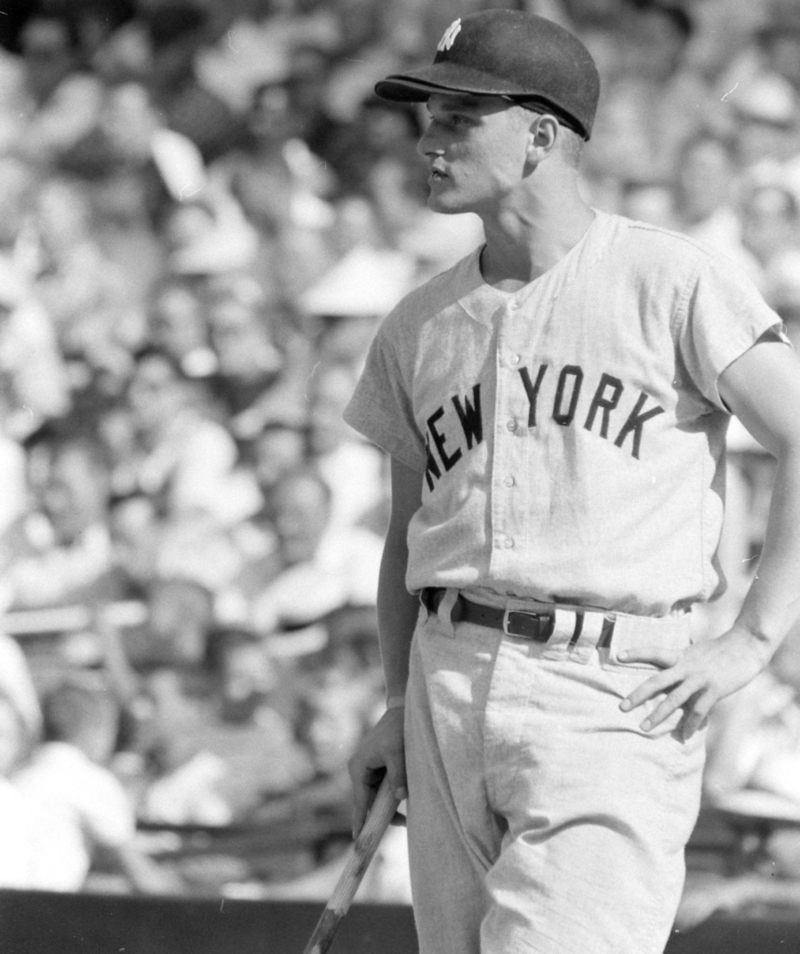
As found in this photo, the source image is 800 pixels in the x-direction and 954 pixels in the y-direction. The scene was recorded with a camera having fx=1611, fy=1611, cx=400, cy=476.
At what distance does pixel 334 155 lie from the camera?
3877 millimetres

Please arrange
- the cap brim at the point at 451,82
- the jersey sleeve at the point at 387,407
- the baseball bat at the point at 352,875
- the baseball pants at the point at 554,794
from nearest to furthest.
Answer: the baseball pants at the point at 554,794
the cap brim at the point at 451,82
the baseball bat at the point at 352,875
the jersey sleeve at the point at 387,407

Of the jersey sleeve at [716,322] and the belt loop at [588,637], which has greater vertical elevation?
the jersey sleeve at [716,322]

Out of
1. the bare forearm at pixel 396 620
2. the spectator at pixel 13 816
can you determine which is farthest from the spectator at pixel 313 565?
the bare forearm at pixel 396 620

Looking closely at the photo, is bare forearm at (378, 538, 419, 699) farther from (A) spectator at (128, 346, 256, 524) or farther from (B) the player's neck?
(A) spectator at (128, 346, 256, 524)

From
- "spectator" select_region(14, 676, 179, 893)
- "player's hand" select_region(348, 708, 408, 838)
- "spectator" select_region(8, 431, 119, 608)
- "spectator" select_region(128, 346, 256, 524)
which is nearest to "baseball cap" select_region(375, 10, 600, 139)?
"player's hand" select_region(348, 708, 408, 838)

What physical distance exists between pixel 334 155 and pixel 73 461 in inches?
37.9

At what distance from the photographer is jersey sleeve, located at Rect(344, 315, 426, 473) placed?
2230 millimetres

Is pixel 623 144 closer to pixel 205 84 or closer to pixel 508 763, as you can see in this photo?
pixel 205 84

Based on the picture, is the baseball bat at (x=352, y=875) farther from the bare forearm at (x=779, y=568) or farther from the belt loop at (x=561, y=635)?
the bare forearm at (x=779, y=568)

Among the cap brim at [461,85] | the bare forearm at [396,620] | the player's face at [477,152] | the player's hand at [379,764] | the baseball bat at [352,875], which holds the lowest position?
the baseball bat at [352,875]

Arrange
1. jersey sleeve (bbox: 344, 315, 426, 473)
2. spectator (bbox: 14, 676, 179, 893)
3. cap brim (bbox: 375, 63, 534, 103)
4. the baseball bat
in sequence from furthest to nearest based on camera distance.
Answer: spectator (bbox: 14, 676, 179, 893)
jersey sleeve (bbox: 344, 315, 426, 473)
the baseball bat
cap brim (bbox: 375, 63, 534, 103)

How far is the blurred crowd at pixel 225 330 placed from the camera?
3.68m

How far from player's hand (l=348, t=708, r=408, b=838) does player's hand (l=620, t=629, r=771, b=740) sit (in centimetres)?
40

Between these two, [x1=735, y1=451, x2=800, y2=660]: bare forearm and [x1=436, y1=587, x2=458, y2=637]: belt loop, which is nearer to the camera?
[x1=735, y1=451, x2=800, y2=660]: bare forearm
